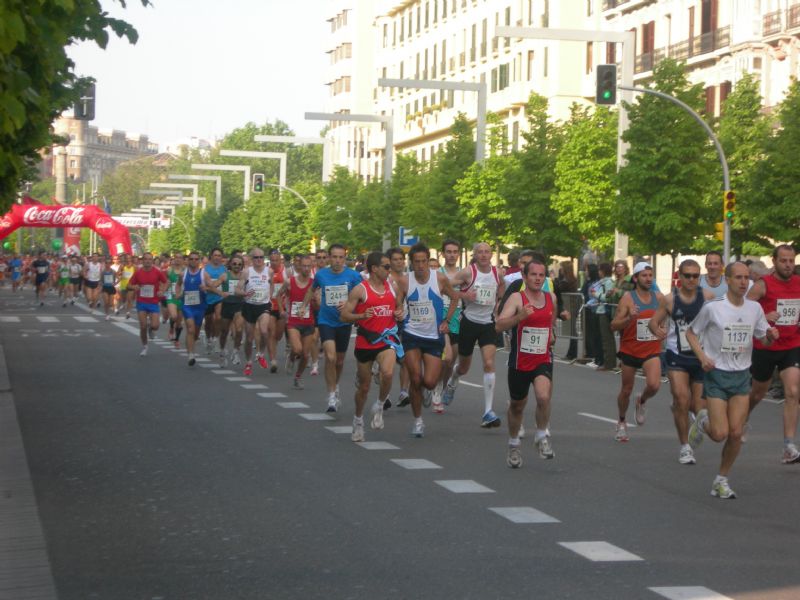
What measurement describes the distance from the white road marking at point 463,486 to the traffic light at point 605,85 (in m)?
18.6

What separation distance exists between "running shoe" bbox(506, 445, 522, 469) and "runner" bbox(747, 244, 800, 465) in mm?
2246

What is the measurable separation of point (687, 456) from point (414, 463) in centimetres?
219

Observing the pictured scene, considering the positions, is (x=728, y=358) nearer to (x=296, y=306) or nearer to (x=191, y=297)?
(x=296, y=306)

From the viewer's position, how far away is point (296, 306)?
2108 centimetres

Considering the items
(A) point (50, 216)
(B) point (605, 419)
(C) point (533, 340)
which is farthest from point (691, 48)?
(C) point (533, 340)

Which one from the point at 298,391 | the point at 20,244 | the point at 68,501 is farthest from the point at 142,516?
the point at 20,244

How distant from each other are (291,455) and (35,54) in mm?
5169

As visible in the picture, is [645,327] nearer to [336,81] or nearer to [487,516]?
[487,516]

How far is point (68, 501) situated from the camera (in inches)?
420

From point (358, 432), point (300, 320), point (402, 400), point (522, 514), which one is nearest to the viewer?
point (522, 514)

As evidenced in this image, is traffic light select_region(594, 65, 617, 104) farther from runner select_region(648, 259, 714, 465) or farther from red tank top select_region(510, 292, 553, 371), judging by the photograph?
red tank top select_region(510, 292, 553, 371)

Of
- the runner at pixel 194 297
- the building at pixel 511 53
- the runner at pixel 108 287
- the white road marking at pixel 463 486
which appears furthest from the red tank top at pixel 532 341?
the runner at pixel 108 287

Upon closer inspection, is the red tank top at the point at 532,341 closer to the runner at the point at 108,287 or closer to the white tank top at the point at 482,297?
the white tank top at the point at 482,297

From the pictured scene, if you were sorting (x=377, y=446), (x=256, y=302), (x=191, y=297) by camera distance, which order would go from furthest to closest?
(x=191, y=297) < (x=256, y=302) < (x=377, y=446)
